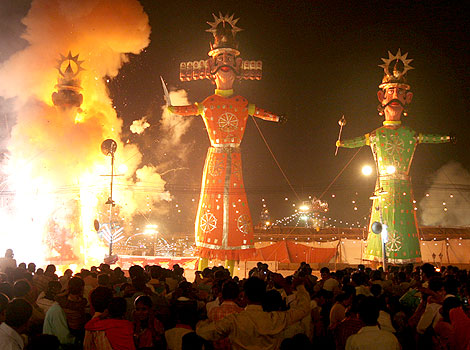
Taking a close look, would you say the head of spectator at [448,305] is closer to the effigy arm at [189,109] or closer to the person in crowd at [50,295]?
the person in crowd at [50,295]

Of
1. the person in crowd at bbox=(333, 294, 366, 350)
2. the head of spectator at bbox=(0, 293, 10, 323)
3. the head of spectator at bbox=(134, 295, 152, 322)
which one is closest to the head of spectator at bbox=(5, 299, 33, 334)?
the head of spectator at bbox=(0, 293, 10, 323)

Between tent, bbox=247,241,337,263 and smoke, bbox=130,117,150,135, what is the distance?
33.6 feet

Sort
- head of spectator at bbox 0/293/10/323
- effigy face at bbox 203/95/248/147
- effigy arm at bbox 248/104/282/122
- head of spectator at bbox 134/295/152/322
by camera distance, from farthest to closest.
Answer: effigy arm at bbox 248/104/282/122
effigy face at bbox 203/95/248/147
head of spectator at bbox 134/295/152/322
head of spectator at bbox 0/293/10/323

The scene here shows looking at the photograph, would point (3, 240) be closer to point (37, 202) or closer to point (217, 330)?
point (37, 202)

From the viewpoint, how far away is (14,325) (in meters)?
5.55

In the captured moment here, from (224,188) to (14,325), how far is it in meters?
14.4

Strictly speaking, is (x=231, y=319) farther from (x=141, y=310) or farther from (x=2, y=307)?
(x=2, y=307)

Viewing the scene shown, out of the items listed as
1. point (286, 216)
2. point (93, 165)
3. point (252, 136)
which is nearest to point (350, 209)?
point (286, 216)

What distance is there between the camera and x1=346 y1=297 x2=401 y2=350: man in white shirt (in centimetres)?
529

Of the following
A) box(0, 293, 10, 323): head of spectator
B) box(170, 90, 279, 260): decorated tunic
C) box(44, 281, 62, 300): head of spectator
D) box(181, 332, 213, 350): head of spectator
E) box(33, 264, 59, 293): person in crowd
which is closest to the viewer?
box(181, 332, 213, 350): head of spectator

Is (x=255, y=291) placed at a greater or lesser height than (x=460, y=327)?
greater

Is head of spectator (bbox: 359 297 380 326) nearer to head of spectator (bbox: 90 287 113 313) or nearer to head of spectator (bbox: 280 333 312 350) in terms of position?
head of spectator (bbox: 280 333 312 350)

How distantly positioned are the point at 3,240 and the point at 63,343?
18.9 meters

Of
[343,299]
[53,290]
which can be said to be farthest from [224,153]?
[343,299]
